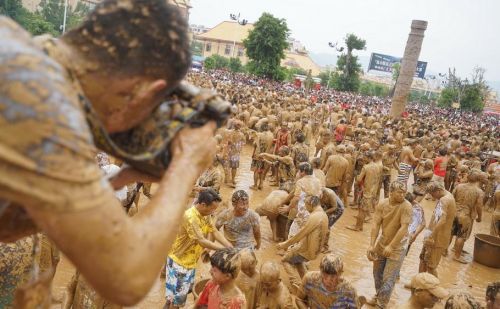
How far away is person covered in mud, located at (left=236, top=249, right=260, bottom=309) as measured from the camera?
5116mm

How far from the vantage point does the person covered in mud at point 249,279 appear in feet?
16.8

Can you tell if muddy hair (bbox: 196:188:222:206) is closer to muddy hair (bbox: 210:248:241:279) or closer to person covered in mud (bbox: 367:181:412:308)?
muddy hair (bbox: 210:248:241:279)

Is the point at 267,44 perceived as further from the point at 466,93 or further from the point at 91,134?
the point at 91,134

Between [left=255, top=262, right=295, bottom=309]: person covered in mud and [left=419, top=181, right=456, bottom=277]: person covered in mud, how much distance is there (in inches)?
155

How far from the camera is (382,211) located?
6988mm

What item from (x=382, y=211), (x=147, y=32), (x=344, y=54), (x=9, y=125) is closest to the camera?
(x=9, y=125)

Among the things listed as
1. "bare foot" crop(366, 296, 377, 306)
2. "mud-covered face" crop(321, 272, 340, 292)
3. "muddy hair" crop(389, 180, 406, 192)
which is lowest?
"bare foot" crop(366, 296, 377, 306)

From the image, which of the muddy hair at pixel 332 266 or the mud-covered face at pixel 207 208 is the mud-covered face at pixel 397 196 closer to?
the muddy hair at pixel 332 266

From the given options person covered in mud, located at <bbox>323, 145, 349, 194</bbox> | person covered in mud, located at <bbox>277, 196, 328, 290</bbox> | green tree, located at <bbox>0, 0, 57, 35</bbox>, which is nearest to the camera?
person covered in mud, located at <bbox>277, 196, 328, 290</bbox>

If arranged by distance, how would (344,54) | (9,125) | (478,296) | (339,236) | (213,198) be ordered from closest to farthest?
(9,125) → (213,198) → (478,296) → (339,236) → (344,54)

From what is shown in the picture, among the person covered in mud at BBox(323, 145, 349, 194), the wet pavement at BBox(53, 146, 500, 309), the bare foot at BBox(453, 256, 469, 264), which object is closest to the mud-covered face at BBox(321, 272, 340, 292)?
the wet pavement at BBox(53, 146, 500, 309)

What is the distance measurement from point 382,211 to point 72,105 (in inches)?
260

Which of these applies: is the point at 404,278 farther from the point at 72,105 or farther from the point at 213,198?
the point at 72,105

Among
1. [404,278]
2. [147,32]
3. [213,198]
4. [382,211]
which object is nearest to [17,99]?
[147,32]
